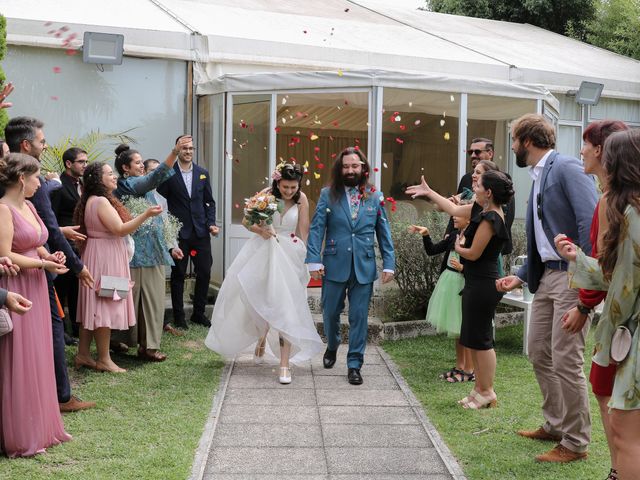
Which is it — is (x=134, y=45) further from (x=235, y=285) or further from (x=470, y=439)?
(x=470, y=439)

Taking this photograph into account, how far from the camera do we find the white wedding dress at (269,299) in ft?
23.1

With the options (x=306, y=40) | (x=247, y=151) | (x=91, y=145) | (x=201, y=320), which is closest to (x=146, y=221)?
(x=201, y=320)

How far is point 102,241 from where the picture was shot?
6879 millimetres

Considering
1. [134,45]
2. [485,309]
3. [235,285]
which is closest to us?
[485,309]

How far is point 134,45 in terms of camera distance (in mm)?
10648

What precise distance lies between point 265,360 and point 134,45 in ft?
17.2

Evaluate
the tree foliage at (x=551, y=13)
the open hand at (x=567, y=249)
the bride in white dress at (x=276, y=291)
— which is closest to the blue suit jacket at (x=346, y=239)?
the bride in white dress at (x=276, y=291)

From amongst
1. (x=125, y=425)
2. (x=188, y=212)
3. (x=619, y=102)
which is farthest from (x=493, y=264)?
(x=619, y=102)

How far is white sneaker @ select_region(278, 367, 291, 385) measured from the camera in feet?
22.4

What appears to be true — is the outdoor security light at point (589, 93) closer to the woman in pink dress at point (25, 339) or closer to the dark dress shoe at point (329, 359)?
the dark dress shoe at point (329, 359)

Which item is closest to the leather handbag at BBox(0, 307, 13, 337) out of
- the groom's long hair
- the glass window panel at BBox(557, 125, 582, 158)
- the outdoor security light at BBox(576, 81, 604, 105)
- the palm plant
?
the groom's long hair

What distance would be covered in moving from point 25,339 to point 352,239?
3053 mm

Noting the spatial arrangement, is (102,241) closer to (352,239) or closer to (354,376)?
(352,239)

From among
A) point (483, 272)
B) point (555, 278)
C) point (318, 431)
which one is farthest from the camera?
point (483, 272)
